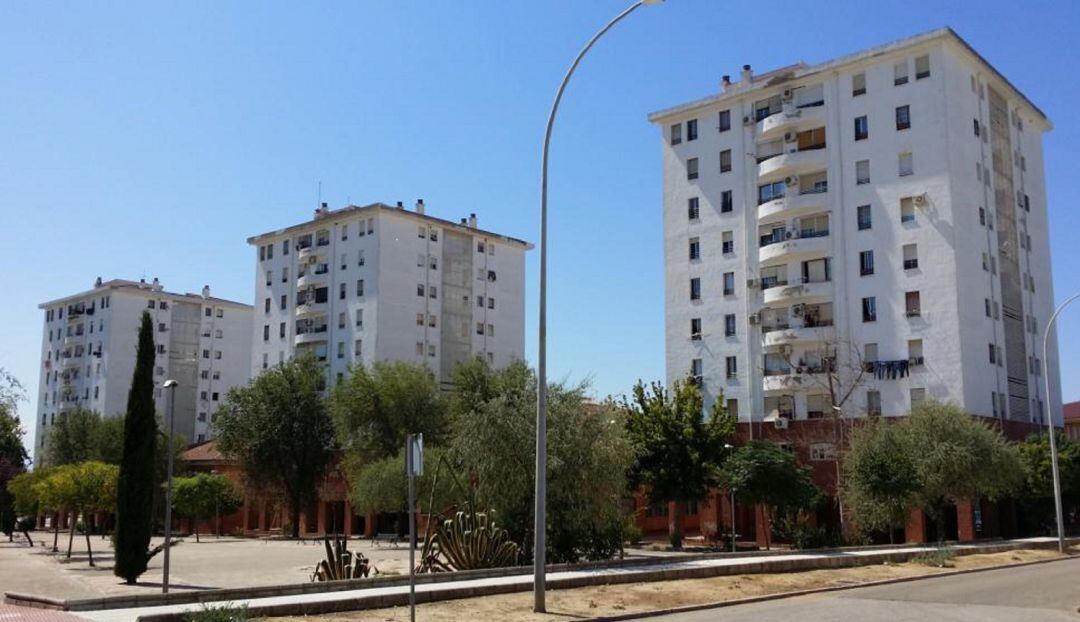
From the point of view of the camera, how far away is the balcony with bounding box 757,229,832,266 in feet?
191

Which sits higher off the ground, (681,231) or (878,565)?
(681,231)

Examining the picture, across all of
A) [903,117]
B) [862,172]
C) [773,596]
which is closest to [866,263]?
[862,172]

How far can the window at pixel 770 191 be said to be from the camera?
60.3 meters

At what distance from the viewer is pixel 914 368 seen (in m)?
53.8

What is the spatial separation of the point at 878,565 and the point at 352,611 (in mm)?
18314

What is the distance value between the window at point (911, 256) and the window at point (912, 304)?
1.51m

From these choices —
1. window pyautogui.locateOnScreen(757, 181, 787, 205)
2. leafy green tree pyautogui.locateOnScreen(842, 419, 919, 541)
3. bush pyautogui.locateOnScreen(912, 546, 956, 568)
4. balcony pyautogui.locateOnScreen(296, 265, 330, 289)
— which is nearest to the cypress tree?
bush pyautogui.locateOnScreen(912, 546, 956, 568)

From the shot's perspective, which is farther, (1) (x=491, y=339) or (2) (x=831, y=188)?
(1) (x=491, y=339)

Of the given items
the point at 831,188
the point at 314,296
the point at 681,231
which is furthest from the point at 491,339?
the point at 831,188

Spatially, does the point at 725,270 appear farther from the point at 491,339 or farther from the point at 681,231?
the point at 491,339

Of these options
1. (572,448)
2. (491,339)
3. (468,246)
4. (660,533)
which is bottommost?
(660,533)

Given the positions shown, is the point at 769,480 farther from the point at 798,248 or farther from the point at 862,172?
the point at 862,172

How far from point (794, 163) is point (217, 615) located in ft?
165

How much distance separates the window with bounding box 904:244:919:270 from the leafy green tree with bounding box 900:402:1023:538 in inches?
514
